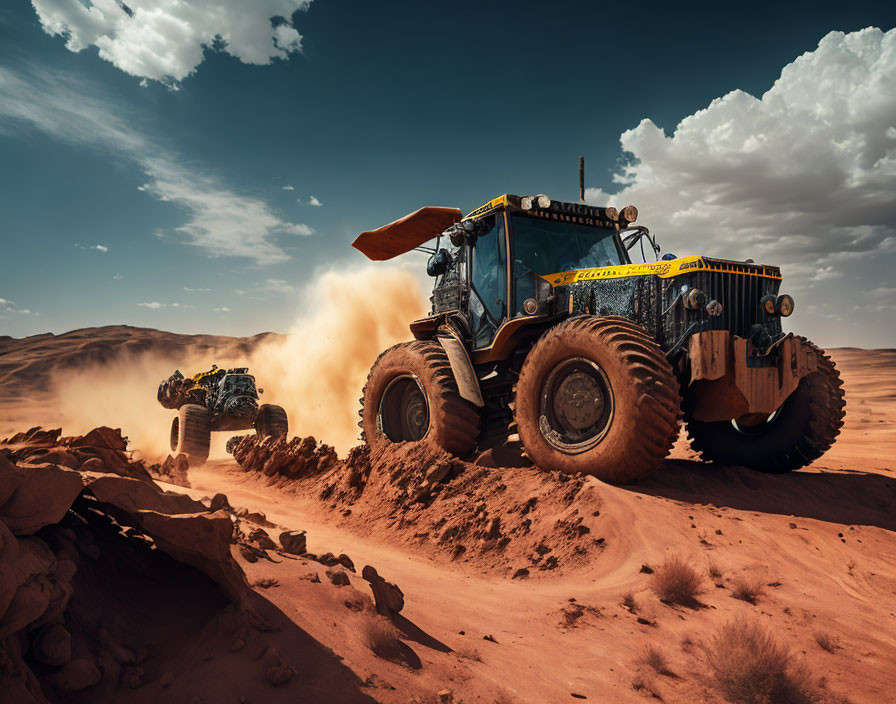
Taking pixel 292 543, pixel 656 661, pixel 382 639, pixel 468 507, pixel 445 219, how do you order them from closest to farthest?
pixel 382 639
pixel 656 661
pixel 292 543
pixel 468 507
pixel 445 219

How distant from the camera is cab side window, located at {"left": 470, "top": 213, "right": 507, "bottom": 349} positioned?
8.51m

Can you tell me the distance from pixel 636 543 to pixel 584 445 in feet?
4.92

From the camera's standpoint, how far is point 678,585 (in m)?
4.71

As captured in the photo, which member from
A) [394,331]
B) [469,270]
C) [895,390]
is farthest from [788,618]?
[895,390]

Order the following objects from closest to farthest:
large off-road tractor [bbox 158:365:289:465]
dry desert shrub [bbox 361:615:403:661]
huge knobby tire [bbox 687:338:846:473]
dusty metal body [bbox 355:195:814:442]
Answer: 1. dry desert shrub [bbox 361:615:403:661]
2. dusty metal body [bbox 355:195:814:442]
3. huge knobby tire [bbox 687:338:846:473]
4. large off-road tractor [bbox 158:365:289:465]

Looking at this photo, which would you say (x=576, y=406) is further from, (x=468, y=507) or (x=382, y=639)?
(x=382, y=639)

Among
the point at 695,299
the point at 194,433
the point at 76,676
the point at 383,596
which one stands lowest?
the point at 194,433

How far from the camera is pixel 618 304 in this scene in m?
7.60

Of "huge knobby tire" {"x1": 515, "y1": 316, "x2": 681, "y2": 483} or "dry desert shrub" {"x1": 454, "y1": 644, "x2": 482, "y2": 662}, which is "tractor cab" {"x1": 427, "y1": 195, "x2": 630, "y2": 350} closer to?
"huge knobby tire" {"x1": 515, "y1": 316, "x2": 681, "y2": 483}

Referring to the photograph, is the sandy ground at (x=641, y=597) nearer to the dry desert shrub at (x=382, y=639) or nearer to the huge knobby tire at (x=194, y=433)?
the dry desert shrub at (x=382, y=639)

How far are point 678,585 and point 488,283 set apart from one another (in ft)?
16.9

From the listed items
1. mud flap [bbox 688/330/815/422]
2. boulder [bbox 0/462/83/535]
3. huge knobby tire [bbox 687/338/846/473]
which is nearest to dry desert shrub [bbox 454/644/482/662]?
boulder [bbox 0/462/83/535]

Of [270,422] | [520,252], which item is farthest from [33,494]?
[270,422]

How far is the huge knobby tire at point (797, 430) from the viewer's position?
7.50 metres
